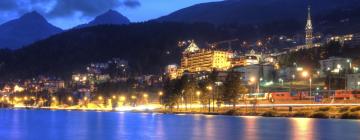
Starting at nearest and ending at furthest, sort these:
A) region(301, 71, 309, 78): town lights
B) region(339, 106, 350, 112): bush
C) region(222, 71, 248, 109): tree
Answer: region(339, 106, 350, 112): bush
region(222, 71, 248, 109): tree
region(301, 71, 309, 78): town lights

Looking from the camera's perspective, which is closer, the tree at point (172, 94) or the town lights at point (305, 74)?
the tree at point (172, 94)

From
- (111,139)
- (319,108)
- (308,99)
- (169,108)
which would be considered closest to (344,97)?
(308,99)

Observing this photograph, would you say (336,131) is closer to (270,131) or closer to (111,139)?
(270,131)

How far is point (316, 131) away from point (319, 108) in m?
38.2

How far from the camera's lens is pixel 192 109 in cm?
13775

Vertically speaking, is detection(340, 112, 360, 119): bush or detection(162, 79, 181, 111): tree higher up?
detection(162, 79, 181, 111): tree

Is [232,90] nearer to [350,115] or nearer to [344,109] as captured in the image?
[344,109]

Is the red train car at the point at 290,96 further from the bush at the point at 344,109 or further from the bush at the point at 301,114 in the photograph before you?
the bush at the point at 344,109

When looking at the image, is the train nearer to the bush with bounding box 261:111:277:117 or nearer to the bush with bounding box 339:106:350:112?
the bush with bounding box 261:111:277:117

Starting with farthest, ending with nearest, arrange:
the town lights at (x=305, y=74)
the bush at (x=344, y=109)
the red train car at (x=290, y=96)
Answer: the town lights at (x=305, y=74) < the red train car at (x=290, y=96) < the bush at (x=344, y=109)

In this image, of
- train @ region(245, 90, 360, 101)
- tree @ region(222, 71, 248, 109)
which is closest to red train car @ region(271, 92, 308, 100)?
train @ region(245, 90, 360, 101)

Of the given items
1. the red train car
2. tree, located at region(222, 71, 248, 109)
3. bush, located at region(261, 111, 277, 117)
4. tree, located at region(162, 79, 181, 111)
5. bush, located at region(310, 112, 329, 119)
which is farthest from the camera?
tree, located at region(162, 79, 181, 111)

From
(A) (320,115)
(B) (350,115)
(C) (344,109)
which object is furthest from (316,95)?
(B) (350,115)

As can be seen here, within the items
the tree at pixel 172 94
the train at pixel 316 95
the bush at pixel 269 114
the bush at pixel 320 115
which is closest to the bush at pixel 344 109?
the bush at pixel 320 115
